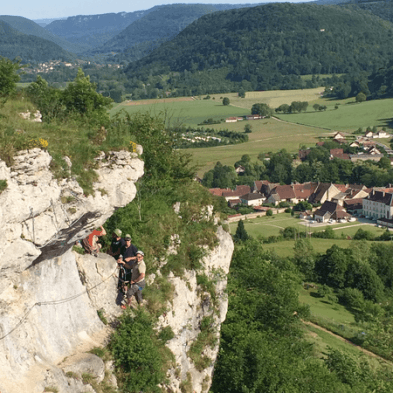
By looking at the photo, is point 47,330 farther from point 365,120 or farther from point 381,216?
point 365,120

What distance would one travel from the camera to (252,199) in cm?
7706

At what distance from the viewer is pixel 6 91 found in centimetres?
1302

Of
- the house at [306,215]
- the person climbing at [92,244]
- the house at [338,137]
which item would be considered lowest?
the house at [306,215]

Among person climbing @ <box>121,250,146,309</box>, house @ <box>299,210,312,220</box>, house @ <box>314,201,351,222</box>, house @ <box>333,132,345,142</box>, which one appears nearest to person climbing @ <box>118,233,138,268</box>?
person climbing @ <box>121,250,146,309</box>

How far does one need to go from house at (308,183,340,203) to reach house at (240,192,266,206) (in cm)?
767

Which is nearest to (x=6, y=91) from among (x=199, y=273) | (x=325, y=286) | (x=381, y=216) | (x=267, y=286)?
(x=199, y=273)

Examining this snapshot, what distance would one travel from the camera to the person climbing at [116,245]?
12883mm

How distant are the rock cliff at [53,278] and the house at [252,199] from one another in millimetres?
64044

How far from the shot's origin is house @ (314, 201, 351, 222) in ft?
227

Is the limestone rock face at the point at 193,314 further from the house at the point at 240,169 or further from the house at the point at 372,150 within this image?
the house at the point at 372,150

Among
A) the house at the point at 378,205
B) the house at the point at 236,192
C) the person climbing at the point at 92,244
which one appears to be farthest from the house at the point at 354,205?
the person climbing at the point at 92,244

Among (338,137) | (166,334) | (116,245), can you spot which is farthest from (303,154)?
(166,334)

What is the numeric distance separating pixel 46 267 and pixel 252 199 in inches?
2663

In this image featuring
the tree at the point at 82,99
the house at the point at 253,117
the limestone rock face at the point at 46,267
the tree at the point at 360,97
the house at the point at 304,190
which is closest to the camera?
the limestone rock face at the point at 46,267
